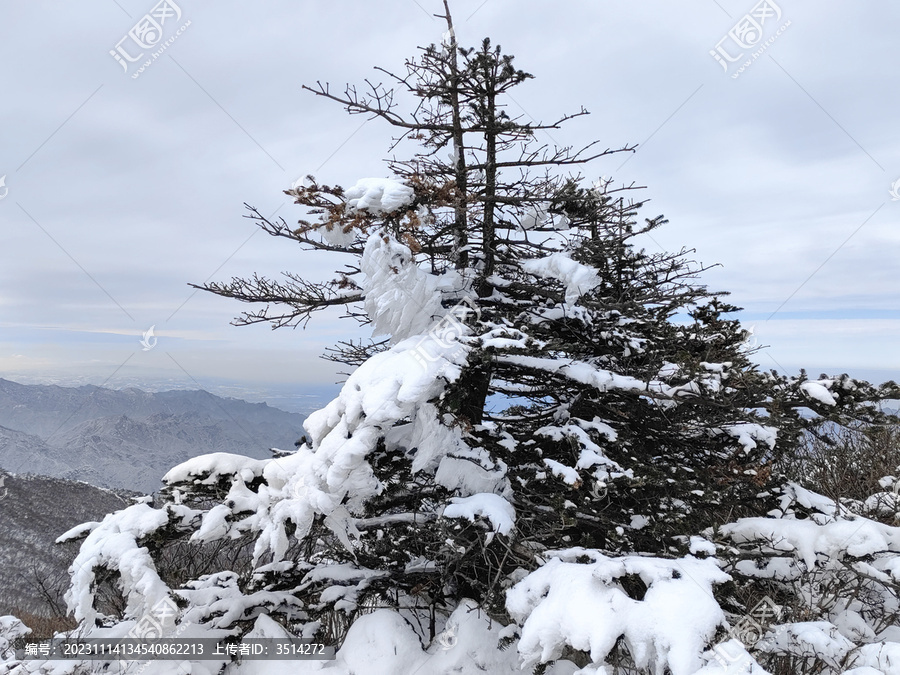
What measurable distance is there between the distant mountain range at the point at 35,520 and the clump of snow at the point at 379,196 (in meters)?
56.4

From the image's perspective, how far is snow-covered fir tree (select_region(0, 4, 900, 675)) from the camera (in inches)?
147

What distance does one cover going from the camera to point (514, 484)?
5582mm

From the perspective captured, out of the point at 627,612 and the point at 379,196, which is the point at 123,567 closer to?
the point at 379,196

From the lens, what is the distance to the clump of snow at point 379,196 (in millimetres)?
4707

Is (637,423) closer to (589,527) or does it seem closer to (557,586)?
(589,527)

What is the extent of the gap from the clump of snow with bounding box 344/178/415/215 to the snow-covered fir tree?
22mm

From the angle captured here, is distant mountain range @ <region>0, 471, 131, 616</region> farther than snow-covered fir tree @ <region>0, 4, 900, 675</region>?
Yes

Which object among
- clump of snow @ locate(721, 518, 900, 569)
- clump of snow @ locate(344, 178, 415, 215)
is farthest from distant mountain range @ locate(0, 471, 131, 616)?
clump of snow @ locate(721, 518, 900, 569)

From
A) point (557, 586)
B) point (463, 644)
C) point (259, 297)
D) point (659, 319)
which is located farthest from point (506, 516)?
point (259, 297)

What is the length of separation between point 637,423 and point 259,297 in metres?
5.06

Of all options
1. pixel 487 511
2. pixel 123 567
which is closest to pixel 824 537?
pixel 487 511

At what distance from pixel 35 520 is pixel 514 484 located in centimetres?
7859

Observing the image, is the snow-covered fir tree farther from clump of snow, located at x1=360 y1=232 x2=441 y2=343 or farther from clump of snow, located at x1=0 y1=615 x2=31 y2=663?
clump of snow, located at x1=0 y1=615 x2=31 y2=663

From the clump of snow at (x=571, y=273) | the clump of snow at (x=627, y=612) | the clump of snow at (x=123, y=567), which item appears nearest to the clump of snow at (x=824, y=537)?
the clump of snow at (x=627, y=612)
